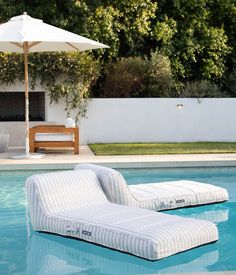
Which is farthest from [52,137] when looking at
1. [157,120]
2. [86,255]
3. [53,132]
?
[86,255]

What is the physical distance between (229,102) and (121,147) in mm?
4249

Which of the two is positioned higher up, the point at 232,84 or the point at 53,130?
the point at 232,84

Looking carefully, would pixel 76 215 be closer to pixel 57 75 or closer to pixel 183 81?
pixel 57 75

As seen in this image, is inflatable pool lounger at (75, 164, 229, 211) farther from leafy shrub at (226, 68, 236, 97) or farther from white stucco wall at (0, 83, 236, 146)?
leafy shrub at (226, 68, 236, 97)

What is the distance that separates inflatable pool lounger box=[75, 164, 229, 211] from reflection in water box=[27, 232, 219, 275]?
1.11 meters

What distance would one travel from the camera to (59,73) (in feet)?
51.3

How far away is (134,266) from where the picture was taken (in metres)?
5.35

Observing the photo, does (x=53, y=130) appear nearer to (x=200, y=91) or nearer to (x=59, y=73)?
(x=59, y=73)

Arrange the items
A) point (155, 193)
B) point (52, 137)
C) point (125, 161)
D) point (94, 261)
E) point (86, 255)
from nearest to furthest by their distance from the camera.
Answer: point (94, 261), point (86, 255), point (155, 193), point (125, 161), point (52, 137)

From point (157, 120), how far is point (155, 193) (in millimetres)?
9040

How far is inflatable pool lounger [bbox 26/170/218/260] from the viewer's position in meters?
5.46

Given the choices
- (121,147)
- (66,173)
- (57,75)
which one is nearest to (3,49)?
(57,75)

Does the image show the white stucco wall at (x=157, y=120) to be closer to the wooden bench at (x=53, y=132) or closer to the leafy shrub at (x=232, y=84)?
the leafy shrub at (x=232, y=84)

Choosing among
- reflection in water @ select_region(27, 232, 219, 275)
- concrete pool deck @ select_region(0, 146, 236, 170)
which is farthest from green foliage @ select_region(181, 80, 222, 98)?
reflection in water @ select_region(27, 232, 219, 275)
